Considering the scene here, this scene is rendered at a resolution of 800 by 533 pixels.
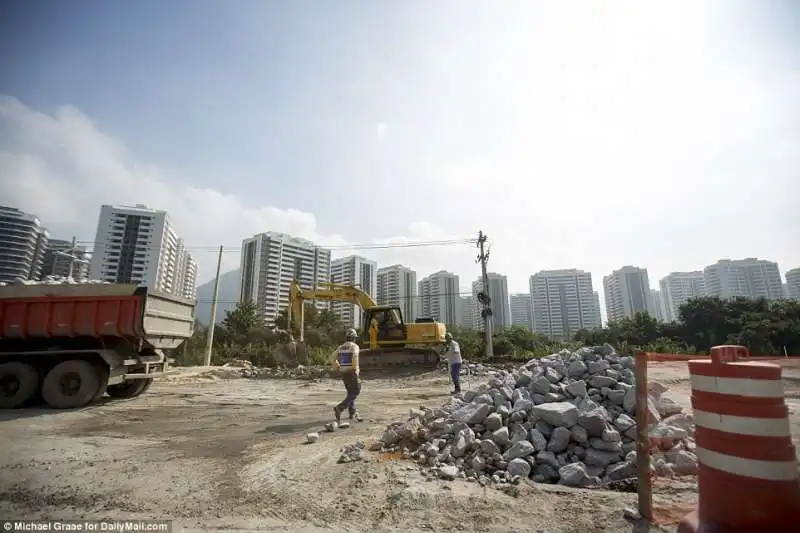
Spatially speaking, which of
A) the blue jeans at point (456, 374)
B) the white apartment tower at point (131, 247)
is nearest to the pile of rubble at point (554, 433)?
the blue jeans at point (456, 374)

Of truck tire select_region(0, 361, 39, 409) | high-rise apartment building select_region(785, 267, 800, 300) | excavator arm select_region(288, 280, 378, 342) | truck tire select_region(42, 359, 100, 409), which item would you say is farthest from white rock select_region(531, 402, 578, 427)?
high-rise apartment building select_region(785, 267, 800, 300)

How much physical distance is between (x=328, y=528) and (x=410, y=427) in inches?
93.7

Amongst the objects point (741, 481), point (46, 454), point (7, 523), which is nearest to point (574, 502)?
point (741, 481)

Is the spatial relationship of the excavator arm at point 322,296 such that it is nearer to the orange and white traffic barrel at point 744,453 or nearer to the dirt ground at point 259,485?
the dirt ground at point 259,485

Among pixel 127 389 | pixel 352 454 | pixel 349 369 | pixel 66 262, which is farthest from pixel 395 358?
pixel 66 262

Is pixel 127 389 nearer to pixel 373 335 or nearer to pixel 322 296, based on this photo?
pixel 322 296

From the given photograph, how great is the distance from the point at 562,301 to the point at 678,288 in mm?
22726

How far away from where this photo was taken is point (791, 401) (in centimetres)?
494

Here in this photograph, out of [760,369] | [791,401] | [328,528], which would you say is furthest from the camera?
[791,401]

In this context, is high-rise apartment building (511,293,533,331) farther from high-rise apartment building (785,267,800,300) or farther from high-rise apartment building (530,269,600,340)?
high-rise apartment building (785,267,800,300)

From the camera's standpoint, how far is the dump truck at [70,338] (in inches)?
324

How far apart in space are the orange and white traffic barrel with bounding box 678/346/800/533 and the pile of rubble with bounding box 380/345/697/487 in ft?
5.97

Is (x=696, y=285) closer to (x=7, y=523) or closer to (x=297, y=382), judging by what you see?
(x=297, y=382)

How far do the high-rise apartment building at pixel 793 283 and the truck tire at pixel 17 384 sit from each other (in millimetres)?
73931
